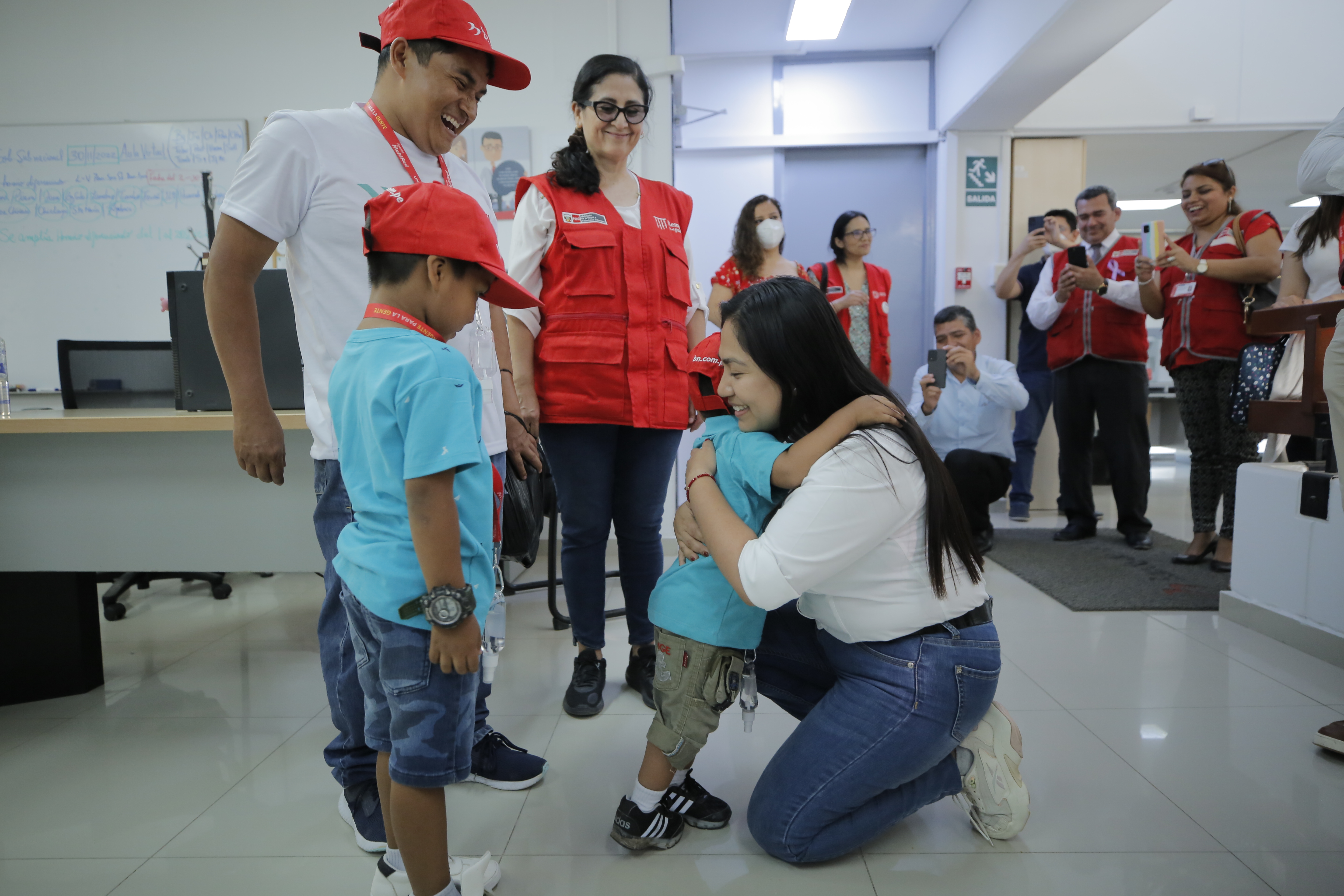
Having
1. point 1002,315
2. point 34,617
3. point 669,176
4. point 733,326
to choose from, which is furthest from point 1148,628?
point 34,617

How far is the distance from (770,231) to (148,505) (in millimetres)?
2387

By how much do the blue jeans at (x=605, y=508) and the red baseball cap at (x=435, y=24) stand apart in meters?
0.80

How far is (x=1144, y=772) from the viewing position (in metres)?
1.47

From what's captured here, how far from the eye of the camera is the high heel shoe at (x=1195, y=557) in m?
3.00

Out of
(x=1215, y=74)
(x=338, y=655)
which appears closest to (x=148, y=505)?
(x=338, y=655)

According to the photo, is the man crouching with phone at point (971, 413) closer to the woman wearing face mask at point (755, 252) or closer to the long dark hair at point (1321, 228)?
the woman wearing face mask at point (755, 252)

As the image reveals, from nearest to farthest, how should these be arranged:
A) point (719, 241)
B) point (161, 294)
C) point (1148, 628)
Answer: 1. point (1148, 628)
2. point (161, 294)
3. point (719, 241)

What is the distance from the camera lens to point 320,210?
3.74 ft

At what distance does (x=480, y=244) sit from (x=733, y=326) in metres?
0.41

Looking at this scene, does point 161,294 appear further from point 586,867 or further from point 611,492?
point 586,867

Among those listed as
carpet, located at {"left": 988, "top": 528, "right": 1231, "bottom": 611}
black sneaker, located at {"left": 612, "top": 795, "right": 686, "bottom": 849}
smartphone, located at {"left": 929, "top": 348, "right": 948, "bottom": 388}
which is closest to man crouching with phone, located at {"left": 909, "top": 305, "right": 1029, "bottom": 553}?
smartphone, located at {"left": 929, "top": 348, "right": 948, "bottom": 388}

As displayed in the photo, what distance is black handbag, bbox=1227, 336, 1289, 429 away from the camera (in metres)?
2.58

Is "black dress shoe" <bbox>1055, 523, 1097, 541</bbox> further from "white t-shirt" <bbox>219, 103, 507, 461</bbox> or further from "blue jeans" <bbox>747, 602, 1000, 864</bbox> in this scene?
"white t-shirt" <bbox>219, 103, 507, 461</bbox>

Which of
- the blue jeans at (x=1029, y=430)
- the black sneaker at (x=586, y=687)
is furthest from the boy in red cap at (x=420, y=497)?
the blue jeans at (x=1029, y=430)
